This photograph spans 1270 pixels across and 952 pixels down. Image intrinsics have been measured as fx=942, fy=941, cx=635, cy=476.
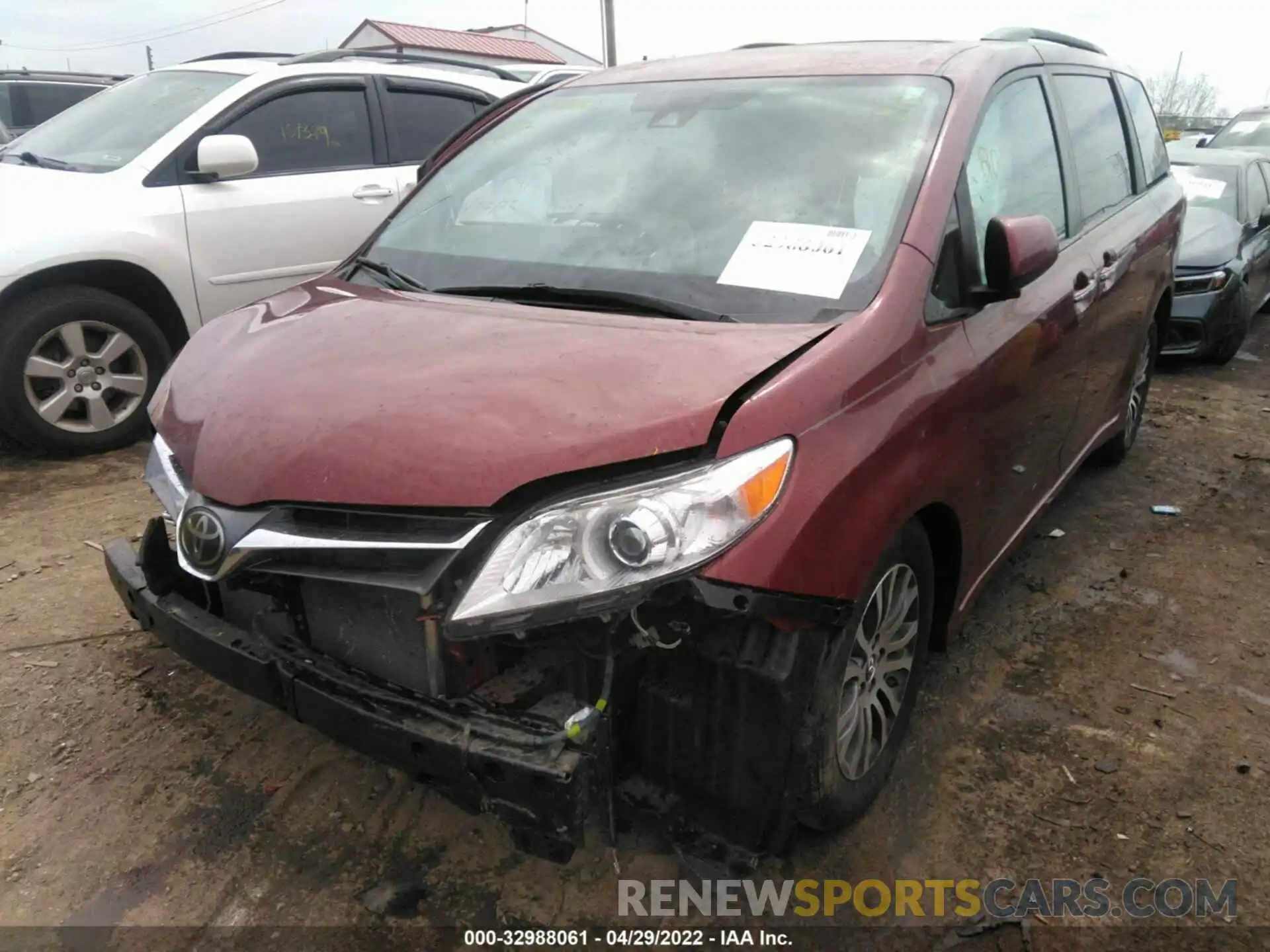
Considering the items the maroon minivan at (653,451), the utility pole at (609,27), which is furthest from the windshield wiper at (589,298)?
the utility pole at (609,27)

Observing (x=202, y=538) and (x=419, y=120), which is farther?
(x=419, y=120)

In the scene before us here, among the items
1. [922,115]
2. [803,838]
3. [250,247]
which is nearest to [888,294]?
[922,115]

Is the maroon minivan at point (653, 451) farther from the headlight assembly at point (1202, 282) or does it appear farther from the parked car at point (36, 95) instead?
the parked car at point (36, 95)

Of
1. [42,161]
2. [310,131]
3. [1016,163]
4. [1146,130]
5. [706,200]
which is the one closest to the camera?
[706,200]

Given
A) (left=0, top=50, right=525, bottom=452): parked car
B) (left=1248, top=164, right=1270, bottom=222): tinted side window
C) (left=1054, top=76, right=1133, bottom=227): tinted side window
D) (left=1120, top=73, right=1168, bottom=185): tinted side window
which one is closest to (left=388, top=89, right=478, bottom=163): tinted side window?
(left=0, top=50, right=525, bottom=452): parked car

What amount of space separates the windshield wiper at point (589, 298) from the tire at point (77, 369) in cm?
264

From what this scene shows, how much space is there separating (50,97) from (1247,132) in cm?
1485

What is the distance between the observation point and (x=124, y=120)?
4.95 metres

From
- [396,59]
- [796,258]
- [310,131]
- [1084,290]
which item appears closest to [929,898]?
[796,258]

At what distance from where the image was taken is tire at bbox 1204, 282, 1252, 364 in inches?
258

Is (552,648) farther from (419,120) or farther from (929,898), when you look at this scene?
(419,120)

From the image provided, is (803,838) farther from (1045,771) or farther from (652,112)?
(652,112)

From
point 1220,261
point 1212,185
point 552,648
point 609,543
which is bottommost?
point 1220,261

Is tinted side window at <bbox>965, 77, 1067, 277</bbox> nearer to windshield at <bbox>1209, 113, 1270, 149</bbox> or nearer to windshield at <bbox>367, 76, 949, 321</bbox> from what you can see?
windshield at <bbox>367, 76, 949, 321</bbox>
